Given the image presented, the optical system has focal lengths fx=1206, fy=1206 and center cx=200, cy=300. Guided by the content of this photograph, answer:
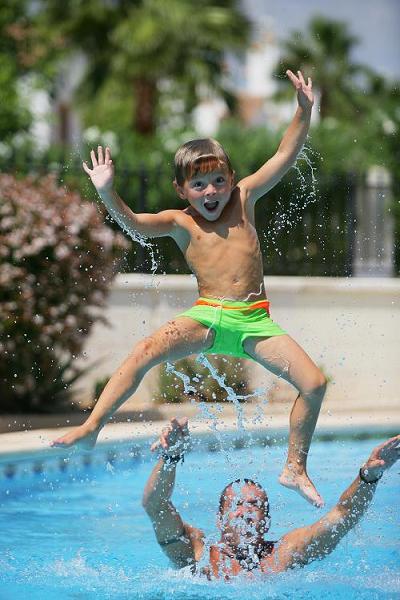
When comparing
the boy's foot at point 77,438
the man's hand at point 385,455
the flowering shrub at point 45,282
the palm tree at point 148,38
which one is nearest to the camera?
the man's hand at point 385,455

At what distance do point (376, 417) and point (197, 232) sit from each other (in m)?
4.57

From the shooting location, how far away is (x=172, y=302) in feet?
33.9

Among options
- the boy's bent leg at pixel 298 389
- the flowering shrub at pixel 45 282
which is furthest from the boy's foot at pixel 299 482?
the flowering shrub at pixel 45 282

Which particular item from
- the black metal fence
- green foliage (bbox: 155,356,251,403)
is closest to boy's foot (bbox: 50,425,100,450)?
green foliage (bbox: 155,356,251,403)

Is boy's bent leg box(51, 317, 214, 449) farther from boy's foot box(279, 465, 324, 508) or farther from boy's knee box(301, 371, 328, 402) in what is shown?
boy's foot box(279, 465, 324, 508)

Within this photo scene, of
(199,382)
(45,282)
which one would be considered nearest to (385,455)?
(45,282)

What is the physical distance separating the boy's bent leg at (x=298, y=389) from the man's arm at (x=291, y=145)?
0.64m

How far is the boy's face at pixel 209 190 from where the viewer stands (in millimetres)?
4848

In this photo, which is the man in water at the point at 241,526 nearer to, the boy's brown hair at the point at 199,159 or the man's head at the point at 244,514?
the man's head at the point at 244,514

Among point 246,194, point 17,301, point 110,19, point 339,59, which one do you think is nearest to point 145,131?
point 110,19

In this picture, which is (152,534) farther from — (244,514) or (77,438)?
(244,514)

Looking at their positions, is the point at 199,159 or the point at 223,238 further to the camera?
the point at 223,238

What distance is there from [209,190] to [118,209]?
374mm

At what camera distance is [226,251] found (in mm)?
4941
